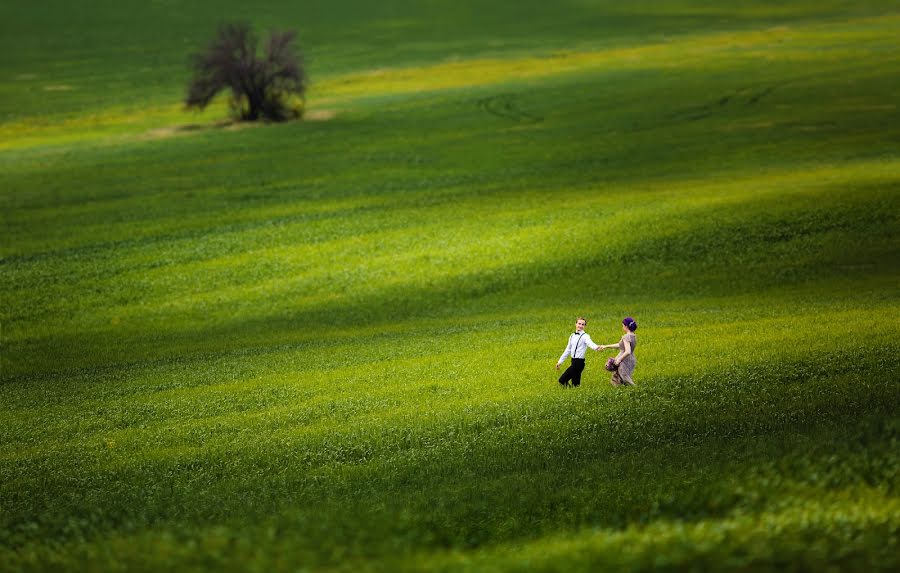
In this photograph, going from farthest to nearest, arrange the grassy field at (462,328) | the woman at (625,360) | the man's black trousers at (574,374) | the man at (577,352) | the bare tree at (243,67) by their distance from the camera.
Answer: the bare tree at (243,67) → the man's black trousers at (574,374) → the man at (577,352) → the woman at (625,360) → the grassy field at (462,328)

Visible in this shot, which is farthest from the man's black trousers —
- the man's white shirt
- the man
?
the man's white shirt

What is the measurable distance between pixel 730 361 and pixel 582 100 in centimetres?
6597

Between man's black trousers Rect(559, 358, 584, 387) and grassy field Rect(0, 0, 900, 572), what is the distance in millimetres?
266

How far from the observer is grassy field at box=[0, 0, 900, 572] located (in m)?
11.2

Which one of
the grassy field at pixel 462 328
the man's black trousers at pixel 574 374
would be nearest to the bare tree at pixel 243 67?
the grassy field at pixel 462 328

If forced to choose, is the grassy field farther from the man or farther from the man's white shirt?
the man's white shirt

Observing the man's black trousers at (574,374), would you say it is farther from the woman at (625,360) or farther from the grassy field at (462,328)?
the woman at (625,360)

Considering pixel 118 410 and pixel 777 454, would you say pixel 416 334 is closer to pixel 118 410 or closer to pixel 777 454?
pixel 118 410

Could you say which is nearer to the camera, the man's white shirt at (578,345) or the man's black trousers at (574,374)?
the man's white shirt at (578,345)

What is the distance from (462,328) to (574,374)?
10.4 meters

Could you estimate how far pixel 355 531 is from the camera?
1053 centimetres

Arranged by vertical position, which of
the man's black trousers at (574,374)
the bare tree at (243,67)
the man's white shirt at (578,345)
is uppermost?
the bare tree at (243,67)

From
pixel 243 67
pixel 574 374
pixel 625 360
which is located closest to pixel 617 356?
pixel 625 360

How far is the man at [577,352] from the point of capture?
18.4 m
